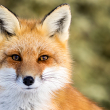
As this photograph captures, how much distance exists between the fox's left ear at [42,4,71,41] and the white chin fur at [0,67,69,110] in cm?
59

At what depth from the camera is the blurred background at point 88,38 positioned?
6.93 metres

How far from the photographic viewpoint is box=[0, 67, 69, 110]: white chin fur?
268cm

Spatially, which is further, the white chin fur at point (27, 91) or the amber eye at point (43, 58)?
the amber eye at point (43, 58)

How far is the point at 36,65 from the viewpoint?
2.67m

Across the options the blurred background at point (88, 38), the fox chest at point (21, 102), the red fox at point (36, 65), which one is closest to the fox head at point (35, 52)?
the red fox at point (36, 65)

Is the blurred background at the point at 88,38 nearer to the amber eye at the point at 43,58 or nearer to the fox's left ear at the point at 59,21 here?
the fox's left ear at the point at 59,21

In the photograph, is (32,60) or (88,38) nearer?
(32,60)

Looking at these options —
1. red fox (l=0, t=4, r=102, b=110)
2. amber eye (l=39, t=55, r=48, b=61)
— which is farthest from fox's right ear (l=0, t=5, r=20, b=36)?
amber eye (l=39, t=55, r=48, b=61)

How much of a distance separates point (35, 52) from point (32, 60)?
0.43 feet

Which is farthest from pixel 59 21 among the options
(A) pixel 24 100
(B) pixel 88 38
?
(B) pixel 88 38

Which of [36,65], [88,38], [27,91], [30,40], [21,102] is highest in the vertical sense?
[88,38]

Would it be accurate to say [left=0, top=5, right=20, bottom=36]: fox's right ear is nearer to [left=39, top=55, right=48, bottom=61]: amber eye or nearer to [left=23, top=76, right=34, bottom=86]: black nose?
[left=39, top=55, right=48, bottom=61]: amber eye

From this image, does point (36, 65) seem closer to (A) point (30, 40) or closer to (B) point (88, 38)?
(A) point (30, 40)

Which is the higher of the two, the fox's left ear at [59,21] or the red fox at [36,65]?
the fox's left ear at [59,21]
